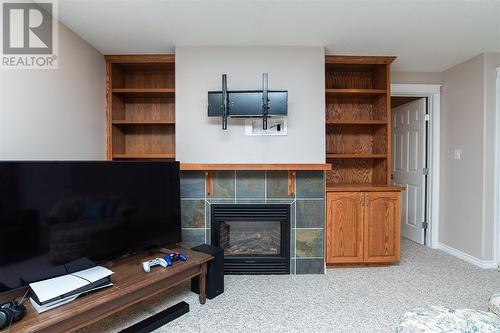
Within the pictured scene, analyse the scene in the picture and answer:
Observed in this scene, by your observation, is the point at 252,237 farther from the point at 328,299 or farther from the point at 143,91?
the point at 143,91

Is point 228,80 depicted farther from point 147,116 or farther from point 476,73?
point 476,73

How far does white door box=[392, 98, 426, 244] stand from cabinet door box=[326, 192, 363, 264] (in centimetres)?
143

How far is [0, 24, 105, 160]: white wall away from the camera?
1.72 metres

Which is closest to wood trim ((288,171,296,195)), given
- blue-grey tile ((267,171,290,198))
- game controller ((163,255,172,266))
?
blue-grey tile ((267,171,290,198))

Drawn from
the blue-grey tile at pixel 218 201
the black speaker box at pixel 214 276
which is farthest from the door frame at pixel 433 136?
the black speaker box at pixel 214 276

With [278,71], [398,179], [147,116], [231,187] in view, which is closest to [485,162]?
[398,179]

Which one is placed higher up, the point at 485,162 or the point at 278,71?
the point at 278,71

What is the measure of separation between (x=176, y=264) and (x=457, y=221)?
3.30 m

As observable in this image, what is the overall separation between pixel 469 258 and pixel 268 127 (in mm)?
2762

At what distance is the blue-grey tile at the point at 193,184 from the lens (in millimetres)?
2619

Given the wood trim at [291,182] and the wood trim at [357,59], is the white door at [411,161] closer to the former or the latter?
the wood trim at [357,59]

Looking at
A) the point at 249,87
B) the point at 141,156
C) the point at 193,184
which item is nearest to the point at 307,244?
the point at 193,184

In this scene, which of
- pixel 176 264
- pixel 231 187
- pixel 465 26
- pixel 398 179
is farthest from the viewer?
pixel 398 179

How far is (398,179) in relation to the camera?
3.98m
